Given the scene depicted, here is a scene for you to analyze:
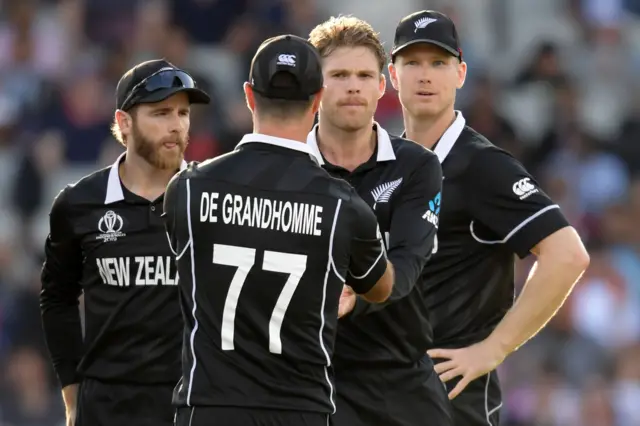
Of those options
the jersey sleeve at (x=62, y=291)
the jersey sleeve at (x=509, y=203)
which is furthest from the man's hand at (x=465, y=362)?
the jersey sleeve at (x=62, y=291)

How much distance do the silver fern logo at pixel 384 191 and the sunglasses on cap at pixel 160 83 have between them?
109 cm

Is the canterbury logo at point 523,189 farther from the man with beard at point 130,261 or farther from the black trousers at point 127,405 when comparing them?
the black trousers at point 127,405

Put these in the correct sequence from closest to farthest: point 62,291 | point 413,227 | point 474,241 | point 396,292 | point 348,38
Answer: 1. point 396,292
2. point 413,227
3. point 348,38
4. point 474,241
5. point 62,291

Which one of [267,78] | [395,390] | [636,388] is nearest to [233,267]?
[267,78]

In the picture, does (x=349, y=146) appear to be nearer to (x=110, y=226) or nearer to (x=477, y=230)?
(x=477, y=230)

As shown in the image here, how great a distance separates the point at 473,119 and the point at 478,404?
6218 millimetres

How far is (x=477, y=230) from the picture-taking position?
18.9 feet

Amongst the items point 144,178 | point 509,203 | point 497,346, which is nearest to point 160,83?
point 144,178

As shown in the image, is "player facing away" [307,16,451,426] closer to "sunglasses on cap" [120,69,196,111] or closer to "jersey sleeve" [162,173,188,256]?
"sunglasses on cap" [120,69,196,111]

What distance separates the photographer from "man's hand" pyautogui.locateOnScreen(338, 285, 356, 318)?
489cm

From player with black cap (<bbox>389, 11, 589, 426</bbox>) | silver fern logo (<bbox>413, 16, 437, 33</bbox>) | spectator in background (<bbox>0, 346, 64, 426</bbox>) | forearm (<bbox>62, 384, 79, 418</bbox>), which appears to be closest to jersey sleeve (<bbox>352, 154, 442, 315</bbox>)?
player with black cap (<bbox>389, 11, 589, 426</bbox>)

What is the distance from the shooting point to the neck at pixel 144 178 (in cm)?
586

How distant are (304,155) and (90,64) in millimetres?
8899

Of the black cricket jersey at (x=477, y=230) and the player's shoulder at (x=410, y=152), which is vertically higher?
the player's shoulder at (x=410, y=152)
